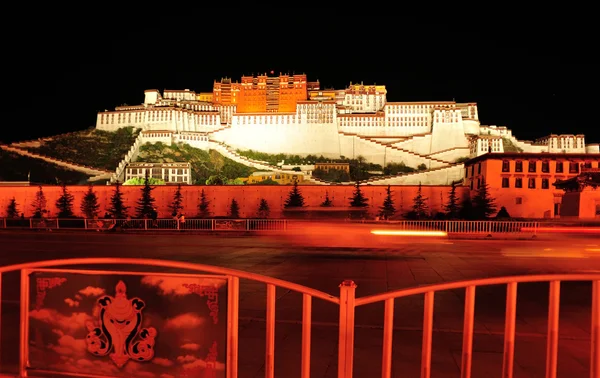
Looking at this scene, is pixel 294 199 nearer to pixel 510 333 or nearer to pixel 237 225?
pixel 237 225

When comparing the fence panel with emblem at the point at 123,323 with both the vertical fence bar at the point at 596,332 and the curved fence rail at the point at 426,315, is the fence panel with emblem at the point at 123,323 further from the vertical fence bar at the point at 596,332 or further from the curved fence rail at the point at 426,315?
the vertical fence bar at the point at 596,332

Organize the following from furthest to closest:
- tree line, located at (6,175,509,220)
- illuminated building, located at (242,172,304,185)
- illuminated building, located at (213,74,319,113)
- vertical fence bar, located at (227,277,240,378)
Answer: illuminated building, located at (213,74,319,113) < illuminated building, located at (242,172,304,185) < tree line, located at (6,175,509,220) < vertical fence bar, located at (227,277,240,378)

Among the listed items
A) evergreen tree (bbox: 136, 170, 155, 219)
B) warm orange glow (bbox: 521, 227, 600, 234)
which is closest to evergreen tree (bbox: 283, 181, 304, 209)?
evergreen tree (bbox: 136, 170, 155, 219)

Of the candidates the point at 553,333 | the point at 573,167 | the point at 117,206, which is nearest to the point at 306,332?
the point at 553,333

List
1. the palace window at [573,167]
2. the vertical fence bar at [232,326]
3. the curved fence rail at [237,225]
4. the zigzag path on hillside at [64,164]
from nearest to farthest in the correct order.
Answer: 1. the vertical fence bar at [232,326]
2. the curved fence rail at [237,225]
3. the palace window at [573,167]
4. the zigzag path on hillside at [64,164]

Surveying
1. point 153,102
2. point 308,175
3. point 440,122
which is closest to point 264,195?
point 308,175

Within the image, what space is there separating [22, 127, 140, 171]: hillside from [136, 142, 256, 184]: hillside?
5.57 meters

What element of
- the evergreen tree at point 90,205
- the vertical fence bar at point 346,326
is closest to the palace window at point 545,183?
the evergreen tree at point 90,205

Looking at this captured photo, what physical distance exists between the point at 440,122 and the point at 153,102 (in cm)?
5942

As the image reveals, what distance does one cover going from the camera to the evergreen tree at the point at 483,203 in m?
34.7

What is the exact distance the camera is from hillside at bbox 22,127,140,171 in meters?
78.8

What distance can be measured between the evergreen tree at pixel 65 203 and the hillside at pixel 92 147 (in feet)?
108

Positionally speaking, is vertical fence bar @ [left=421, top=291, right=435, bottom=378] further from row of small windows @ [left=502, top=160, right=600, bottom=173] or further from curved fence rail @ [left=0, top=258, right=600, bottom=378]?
row of small windows @ [left=502, top=160, right=600, bottom=173]

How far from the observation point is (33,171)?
71000 millimetres
